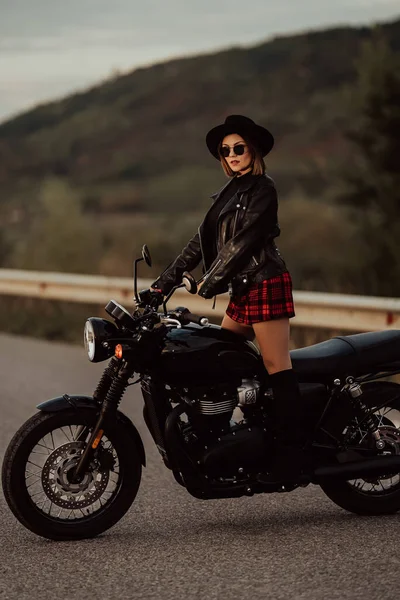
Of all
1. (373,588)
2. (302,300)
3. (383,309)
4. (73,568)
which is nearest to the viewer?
(373,588)

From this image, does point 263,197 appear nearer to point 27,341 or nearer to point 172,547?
point 172,547

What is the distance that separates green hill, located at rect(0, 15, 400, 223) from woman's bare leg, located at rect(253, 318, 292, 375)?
11470 cm

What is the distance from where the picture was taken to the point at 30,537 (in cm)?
603

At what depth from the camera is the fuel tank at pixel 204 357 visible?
5.95 m

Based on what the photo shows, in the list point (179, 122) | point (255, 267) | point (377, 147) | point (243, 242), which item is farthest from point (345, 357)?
point (179, 122)

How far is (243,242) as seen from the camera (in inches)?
233

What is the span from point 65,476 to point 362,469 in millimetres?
1473

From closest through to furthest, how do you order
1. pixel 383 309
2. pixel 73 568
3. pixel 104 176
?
pixel 73 568 → pixel 383 309 → pixel 104 176

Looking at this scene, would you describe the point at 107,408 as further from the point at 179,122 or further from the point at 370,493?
the point at 179,122

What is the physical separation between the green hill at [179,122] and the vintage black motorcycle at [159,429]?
376ft

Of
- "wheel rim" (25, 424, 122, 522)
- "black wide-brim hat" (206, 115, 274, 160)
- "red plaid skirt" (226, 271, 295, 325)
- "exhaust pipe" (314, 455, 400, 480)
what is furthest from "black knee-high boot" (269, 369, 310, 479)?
"black wide-brim hat" (206, 115, 274, 160)

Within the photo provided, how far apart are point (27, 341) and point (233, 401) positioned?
28.9 ft

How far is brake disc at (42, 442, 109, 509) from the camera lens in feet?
19.4

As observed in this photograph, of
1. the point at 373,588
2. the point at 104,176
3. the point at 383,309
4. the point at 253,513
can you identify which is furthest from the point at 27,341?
the point at 104,176
